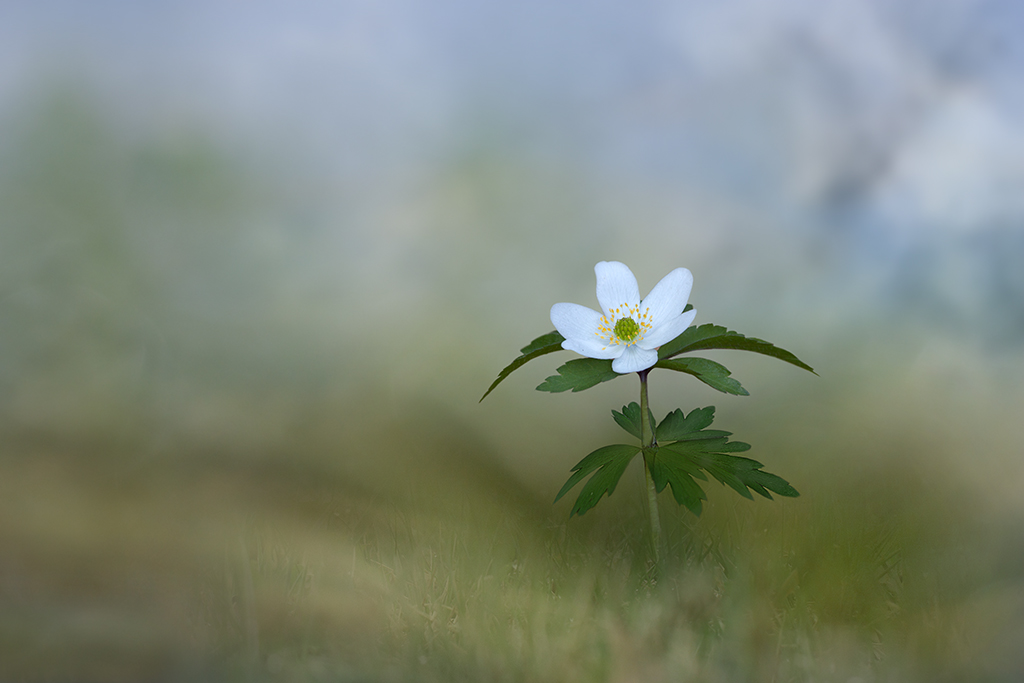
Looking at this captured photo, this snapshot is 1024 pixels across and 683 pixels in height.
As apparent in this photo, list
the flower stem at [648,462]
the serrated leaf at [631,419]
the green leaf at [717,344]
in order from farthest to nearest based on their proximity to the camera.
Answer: the serrated leaf at [631,419]
the flower stem at [648,462]
the green leaf at [717,344]

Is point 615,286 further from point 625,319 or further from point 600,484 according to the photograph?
point 600,484

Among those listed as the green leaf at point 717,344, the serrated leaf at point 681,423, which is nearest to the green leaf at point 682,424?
the serrated leaf at point 681,423

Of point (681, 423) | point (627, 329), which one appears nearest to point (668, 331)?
point (627, 329)

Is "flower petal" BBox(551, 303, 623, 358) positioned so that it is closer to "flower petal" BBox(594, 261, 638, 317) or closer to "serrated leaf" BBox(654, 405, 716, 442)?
"flower petal" BBox(594, 261, 638, 317)

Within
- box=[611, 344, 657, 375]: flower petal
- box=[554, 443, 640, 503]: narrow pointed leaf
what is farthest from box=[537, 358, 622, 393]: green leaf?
box=[554, 443, 640, 503]: narrow pointed leaf

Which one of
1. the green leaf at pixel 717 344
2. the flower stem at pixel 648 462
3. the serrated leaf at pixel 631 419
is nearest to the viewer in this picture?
the green leaf at pixel 717 344

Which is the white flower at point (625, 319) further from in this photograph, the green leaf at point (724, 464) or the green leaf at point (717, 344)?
the green leaf at point (724, 464)

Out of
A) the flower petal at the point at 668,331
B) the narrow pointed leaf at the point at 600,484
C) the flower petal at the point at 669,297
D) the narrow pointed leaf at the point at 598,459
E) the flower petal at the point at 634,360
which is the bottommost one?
A: the narrow pointed leaf at the point at 600,484
